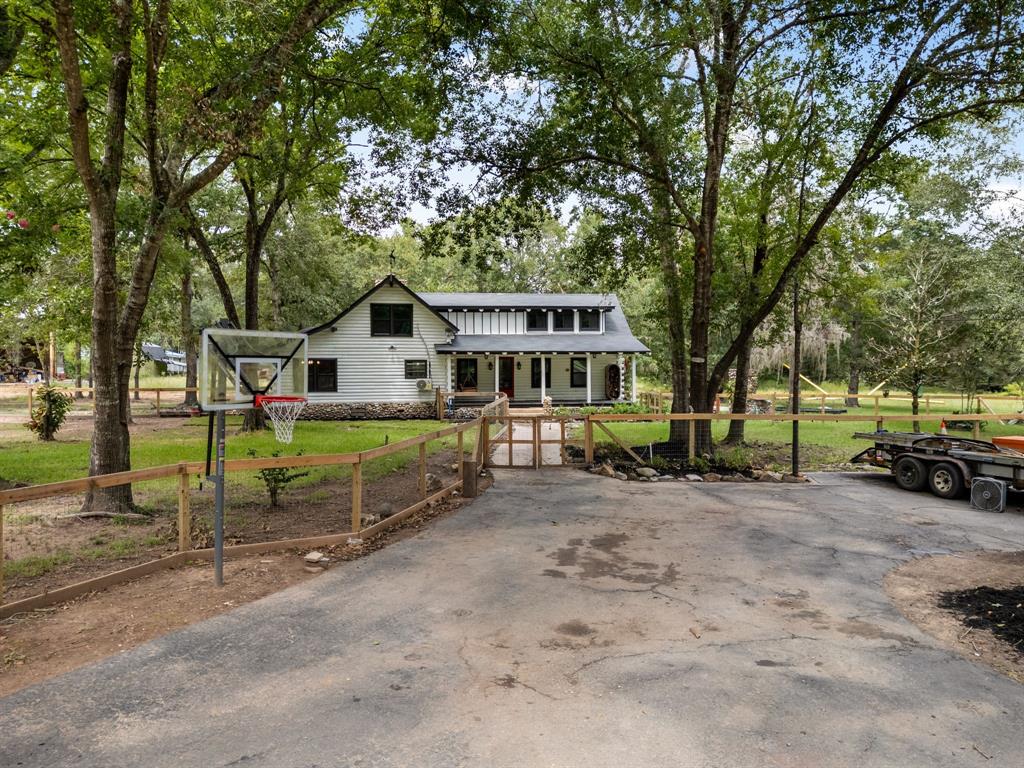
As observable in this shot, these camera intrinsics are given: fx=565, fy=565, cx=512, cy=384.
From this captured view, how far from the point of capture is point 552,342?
1068 inches

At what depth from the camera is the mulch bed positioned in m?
4.48

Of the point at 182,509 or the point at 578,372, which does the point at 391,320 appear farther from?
the point at 182,509

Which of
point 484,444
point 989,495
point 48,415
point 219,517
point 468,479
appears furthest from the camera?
point 48,415

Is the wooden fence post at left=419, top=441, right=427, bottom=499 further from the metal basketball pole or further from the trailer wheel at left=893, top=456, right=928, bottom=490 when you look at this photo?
the trailer wheel at left=893, top=456, right=928, bottom=490

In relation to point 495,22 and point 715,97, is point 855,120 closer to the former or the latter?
point 715,97

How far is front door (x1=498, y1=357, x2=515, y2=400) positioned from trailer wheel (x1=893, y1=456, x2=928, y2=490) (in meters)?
19.0

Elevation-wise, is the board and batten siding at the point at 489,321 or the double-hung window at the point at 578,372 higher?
the board and batten siding at the point at 489,321

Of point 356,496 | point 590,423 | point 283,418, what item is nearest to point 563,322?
point 590,423

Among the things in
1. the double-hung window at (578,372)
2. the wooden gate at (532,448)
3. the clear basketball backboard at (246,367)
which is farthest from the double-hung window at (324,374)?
the clear basketball backboard at (246,367)

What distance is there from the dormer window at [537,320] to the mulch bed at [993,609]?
24014 millimetres

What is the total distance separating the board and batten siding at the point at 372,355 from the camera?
24641 millimetres

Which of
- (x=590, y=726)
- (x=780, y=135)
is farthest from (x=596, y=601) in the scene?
(x=780, y=135)

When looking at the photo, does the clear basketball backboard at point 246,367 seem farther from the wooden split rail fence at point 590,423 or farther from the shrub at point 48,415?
the shrub at point 48,415

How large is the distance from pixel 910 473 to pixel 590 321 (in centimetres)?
1954
